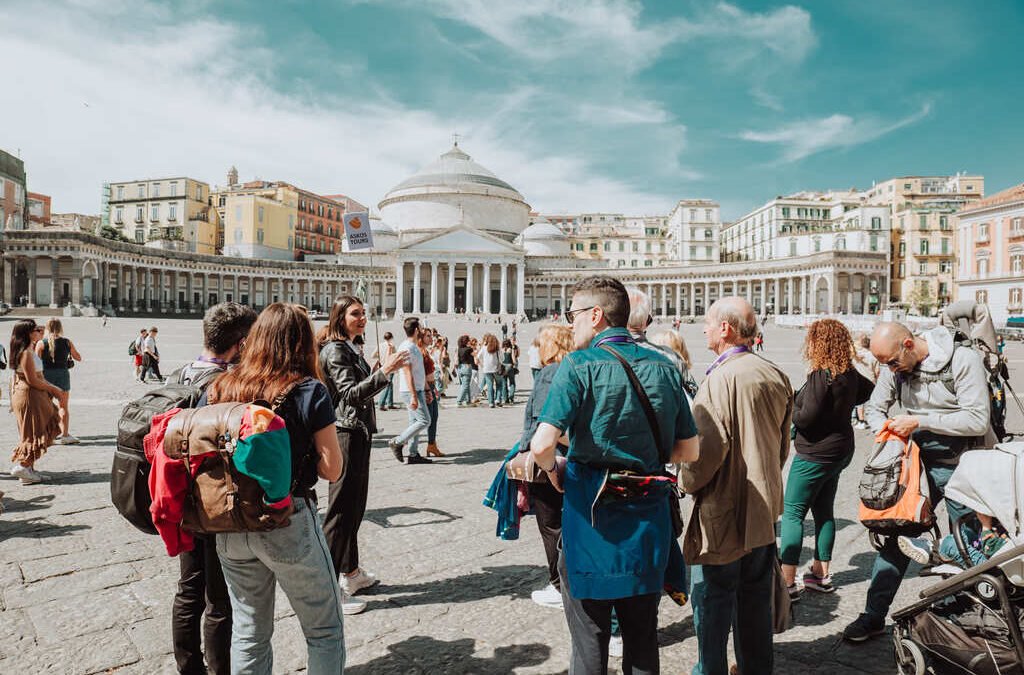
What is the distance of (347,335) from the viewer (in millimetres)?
4141

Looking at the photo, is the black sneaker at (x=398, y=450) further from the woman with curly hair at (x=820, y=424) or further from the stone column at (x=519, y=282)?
the stone column at (x=519, y=282)

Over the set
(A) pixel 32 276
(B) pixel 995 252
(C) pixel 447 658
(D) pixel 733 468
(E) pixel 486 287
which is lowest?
(C) pixel 447 658

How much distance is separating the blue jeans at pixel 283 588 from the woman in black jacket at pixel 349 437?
1.24 meters

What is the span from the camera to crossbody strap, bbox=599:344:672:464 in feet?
7.38

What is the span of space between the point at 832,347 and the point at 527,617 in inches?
91.8

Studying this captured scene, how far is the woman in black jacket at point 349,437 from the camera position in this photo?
3.67m

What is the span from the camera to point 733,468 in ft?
8.66

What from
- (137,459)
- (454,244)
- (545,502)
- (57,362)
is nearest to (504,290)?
(454,244)

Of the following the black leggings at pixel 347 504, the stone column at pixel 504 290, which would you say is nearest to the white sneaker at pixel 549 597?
the black leggings at pixel 347 504

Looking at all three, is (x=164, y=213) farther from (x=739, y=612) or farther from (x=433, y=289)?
(x=739, y=612)

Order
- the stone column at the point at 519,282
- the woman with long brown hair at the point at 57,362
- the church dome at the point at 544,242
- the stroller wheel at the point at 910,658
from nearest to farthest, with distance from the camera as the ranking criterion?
the stroller wheel at the point at 910,658, the woman with long brown hair at the point at 57,362, the stone column at the point at 519,282, the church dome at the point at 544,242

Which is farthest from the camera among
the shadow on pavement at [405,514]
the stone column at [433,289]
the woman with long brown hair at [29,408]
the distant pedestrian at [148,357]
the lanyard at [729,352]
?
the stone column at [433,289]

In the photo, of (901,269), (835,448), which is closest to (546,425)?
(835,448)

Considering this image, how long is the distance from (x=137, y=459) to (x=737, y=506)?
240 cm
